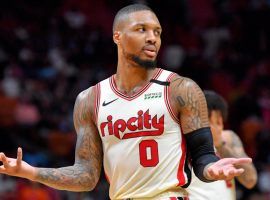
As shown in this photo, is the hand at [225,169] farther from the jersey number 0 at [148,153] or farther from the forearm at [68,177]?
the forearm at [68,177]

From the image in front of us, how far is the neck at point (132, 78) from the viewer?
528 cm

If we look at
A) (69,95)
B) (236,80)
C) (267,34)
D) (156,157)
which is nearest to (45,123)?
(69,95)

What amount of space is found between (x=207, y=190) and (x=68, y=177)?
166cm

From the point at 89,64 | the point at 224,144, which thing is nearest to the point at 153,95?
the point at 224,144

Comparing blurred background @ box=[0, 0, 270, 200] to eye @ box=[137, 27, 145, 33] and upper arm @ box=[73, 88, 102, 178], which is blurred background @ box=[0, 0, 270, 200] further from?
eye @ box=[137, 27, 145, 33]

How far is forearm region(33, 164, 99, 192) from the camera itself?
16.9ft

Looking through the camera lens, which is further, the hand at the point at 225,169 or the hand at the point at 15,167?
the hand at the point at 15,167

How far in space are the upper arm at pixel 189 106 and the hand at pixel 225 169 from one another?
38 cm

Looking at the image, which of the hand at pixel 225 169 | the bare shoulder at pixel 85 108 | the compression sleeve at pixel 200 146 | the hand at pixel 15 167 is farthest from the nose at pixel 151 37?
the hand at pixel 15 167

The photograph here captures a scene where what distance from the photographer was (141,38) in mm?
5188

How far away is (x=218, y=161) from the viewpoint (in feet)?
15.3

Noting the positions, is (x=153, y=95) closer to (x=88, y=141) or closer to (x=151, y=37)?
(x=151, y=37)

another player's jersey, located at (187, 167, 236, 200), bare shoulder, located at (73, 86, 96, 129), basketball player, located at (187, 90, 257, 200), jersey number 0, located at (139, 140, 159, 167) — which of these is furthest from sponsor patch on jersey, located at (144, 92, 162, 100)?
basketball player, located at (187, 90, 257, 200)

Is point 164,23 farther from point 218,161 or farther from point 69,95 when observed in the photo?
point 218,161
